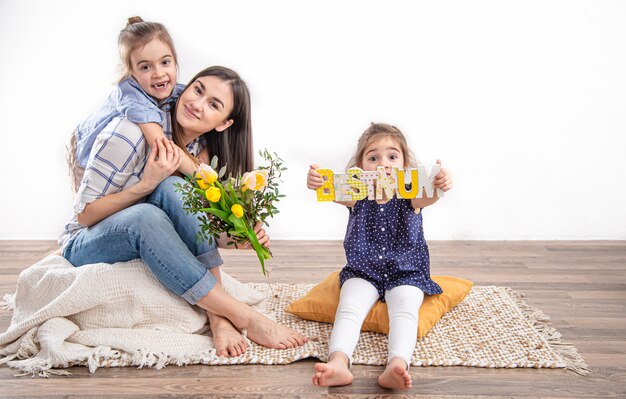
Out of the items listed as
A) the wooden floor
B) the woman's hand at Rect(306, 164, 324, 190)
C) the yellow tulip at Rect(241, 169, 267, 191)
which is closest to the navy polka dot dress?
the woman's hand at Rect(306, 164, 324, 190)

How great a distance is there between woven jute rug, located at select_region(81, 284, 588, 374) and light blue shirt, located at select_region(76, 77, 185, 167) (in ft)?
2.47

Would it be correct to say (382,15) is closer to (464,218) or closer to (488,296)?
(464,218)

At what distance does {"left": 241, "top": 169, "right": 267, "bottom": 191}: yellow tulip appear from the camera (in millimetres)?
2031

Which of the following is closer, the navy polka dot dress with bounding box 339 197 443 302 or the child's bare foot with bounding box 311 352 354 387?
the child's bare foot with bounding box 311 352 354 387

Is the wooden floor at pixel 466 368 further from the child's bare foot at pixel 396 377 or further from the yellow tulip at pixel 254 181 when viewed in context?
the yellow tulip at pixel 254 181

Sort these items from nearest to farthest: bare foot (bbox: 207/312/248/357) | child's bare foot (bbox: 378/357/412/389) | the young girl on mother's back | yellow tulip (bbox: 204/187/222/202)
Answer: child's bare foot (bbox: 378/357/412/389)
yellow tulip (bbox: 204/187/222/202)
bare foot (bbox: 207/312/248/357)
the young girl on mother's back

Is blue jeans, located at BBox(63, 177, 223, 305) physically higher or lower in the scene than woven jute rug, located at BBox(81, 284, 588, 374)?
higher

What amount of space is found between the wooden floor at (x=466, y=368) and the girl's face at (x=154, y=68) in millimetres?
954

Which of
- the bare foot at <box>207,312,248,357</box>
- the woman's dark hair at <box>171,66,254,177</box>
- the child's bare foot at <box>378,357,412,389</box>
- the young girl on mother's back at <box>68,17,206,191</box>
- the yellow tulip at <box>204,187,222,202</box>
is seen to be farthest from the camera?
the woman's dark hair at <box>171,66,254,177</box>

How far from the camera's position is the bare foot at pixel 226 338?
2094mm

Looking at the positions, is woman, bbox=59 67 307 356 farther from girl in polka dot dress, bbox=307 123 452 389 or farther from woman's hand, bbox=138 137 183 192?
girl in polka dot dress, bbox=307 123 452 389

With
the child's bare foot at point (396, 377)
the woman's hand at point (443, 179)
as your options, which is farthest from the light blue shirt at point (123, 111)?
the child's bare foot at point (396, 377)

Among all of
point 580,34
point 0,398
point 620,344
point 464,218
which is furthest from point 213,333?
point 580,34

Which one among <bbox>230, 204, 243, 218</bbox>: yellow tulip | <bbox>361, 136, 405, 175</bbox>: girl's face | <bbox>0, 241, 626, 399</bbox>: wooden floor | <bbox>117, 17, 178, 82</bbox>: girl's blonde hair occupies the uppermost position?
<bbox>117, 17, 178, 82</bbox>: girl's blonde hair
